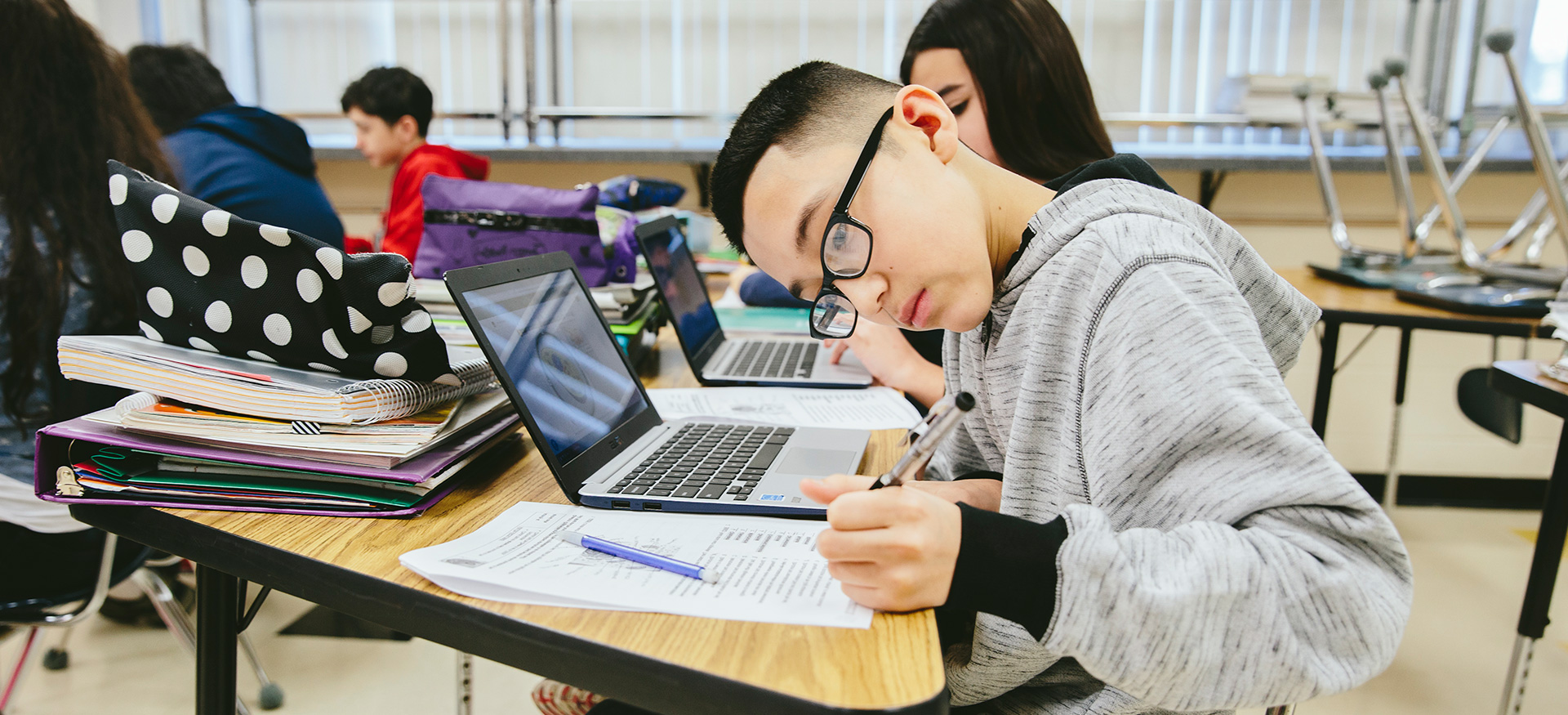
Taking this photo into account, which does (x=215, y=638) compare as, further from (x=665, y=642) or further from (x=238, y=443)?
(x=665, y=642)

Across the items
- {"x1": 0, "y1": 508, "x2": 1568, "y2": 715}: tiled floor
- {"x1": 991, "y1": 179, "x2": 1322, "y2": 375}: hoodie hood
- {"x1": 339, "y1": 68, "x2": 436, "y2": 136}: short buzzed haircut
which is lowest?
{"x1": 0, "y1": 508, "x2": 1568, "y2": 715}: tiled floor

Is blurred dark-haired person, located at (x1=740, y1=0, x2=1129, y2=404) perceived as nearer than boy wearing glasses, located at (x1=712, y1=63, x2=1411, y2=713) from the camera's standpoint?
No

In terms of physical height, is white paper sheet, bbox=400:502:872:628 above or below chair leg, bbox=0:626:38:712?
above

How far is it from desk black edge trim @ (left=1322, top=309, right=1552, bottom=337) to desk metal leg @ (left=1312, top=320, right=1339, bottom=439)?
0.71ft

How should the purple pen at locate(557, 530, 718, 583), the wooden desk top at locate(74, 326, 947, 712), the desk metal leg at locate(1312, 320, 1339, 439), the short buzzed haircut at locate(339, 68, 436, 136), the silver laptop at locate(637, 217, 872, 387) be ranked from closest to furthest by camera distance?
the wooden desk top at locate(74, 326, 947, 712)
the purple pen at locate(557, 530, 718, 583)
the silver laptop at locate(637, 217, 872, 387)
the desk metal leg at locate(1312, 320, 1339, 439)
the short buzzed haircut at locate(339, 68, 436, 136)

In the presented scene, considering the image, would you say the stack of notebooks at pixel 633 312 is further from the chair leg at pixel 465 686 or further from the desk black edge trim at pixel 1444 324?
the desk black edge trim at pixel 1444 324

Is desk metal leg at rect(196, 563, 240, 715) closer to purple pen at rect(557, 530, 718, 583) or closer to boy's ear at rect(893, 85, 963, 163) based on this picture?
purple pen at rect(557, 530, 718, 583)

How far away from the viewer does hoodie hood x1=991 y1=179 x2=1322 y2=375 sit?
0.65m

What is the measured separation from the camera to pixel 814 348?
→ 148 centimetres

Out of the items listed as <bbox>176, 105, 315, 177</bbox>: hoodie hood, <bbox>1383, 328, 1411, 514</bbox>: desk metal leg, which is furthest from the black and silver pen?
<bbox>1383, 328, 1411, 514</bbox>: desk metal leg

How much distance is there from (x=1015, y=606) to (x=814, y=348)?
986 mm

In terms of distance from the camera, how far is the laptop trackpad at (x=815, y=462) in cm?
80

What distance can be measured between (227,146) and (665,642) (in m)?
2.14

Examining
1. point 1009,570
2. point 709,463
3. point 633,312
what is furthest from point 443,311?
point 1009,570
